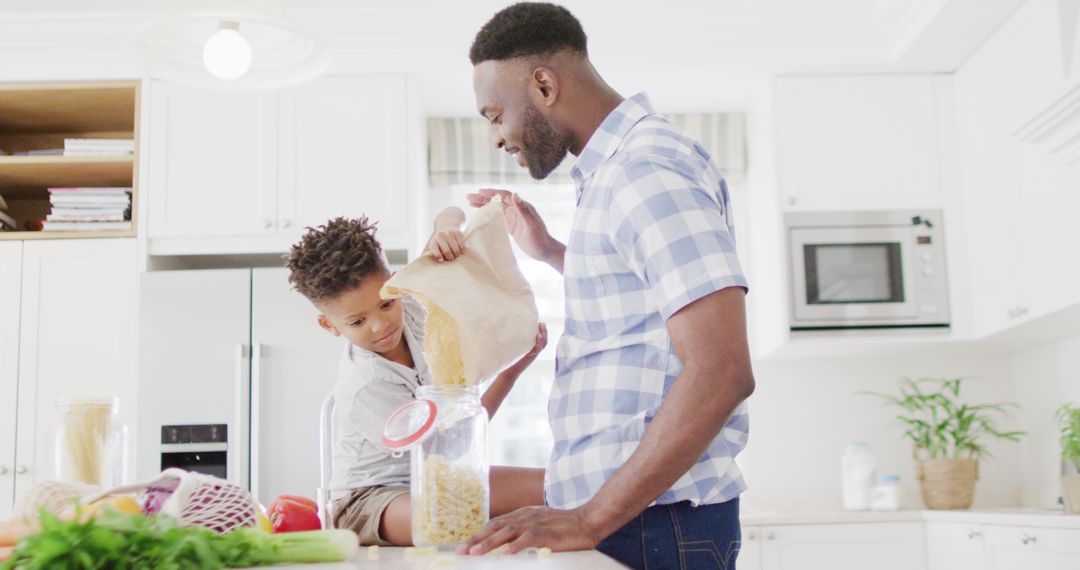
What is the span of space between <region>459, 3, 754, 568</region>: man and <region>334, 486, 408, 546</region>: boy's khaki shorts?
224 millimetres

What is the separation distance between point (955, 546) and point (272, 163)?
8.17 ft

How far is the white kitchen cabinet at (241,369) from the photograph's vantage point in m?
3.71

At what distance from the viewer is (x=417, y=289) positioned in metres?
1.43

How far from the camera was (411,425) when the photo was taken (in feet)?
4.33

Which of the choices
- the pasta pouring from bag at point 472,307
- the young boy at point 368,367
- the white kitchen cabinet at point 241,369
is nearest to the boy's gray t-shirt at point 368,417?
the young boy at point 368,367

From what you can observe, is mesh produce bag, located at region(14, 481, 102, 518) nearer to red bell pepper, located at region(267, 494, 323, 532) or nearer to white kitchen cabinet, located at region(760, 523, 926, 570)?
red bell pepper, located at region(267, 494, 323, 532)

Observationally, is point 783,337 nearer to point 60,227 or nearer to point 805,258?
point 805,258

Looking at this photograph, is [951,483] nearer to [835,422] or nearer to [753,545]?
[835,422]

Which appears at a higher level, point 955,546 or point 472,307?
point 472,307

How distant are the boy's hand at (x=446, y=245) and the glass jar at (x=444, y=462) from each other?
0.61ft

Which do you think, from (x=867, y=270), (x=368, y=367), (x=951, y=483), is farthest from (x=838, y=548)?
(x=368, y=367)

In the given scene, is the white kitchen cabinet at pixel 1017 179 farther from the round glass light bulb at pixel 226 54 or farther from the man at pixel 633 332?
the round glass light bulb at pixel 226 54

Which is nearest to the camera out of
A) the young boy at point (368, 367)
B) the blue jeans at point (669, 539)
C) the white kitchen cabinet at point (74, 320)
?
the blue jeans at point (669, 539)

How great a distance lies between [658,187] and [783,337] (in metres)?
2.68
